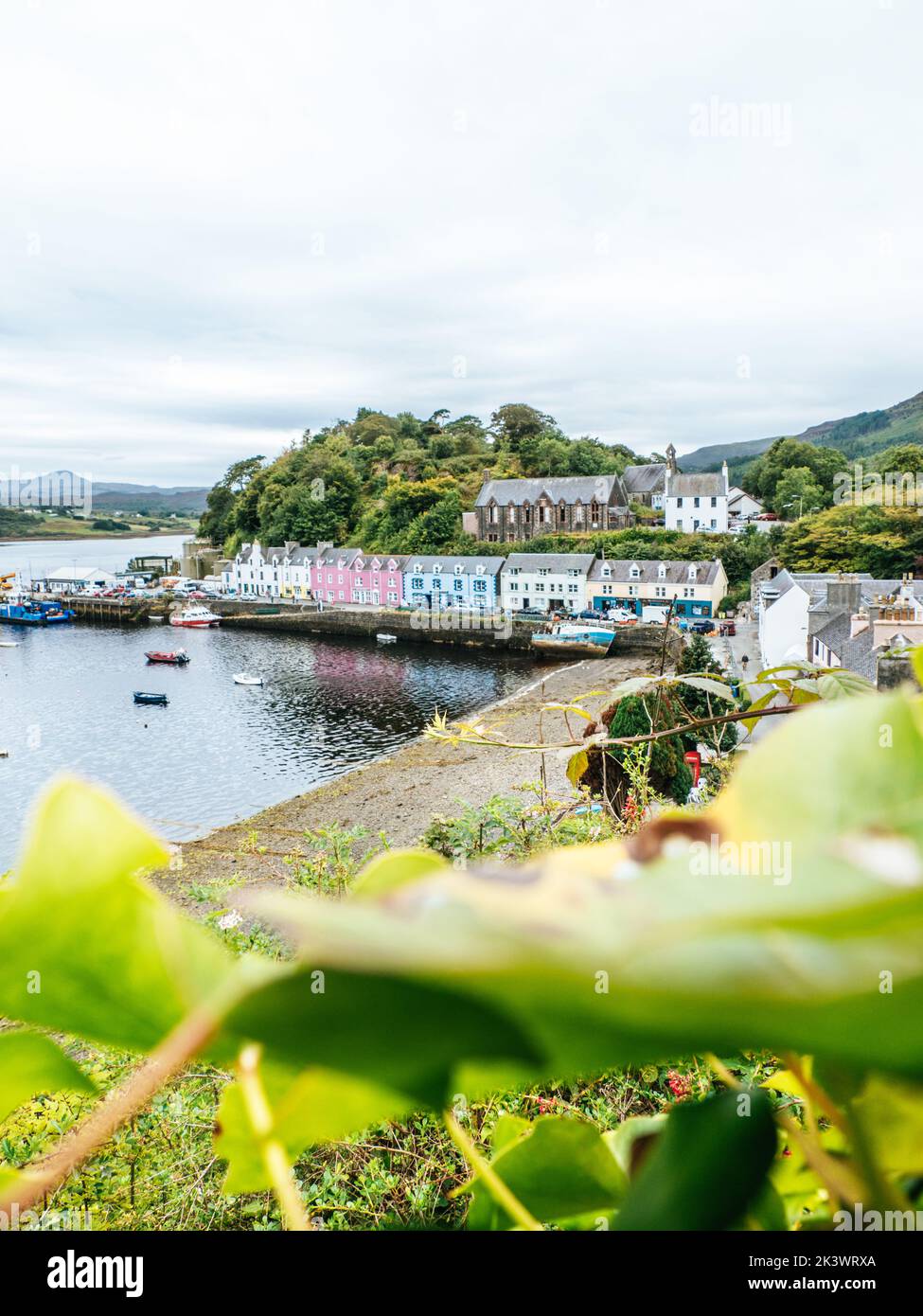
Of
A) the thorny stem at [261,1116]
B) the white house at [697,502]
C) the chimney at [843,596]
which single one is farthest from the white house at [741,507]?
the thorny stem at [261,1116]

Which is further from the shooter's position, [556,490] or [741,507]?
[556,490]

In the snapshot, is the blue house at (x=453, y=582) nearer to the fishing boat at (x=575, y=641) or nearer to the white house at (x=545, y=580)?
the white house at (x=545, y=580)

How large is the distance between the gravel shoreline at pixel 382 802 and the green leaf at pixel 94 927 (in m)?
8.34

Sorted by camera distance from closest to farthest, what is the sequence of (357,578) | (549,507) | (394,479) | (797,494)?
(797,494), (549,507), (357,578), (394,479)

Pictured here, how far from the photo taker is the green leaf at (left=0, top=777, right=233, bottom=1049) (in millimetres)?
190

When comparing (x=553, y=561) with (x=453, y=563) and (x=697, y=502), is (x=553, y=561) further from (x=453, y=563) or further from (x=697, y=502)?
(x=697, y=502)

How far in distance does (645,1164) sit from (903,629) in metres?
11.0

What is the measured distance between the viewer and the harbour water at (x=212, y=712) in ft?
49.2

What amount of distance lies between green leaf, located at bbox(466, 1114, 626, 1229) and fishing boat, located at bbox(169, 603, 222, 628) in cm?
3594

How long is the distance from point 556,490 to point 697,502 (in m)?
5.79

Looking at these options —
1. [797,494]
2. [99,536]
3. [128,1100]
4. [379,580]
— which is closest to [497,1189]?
[128,1100]

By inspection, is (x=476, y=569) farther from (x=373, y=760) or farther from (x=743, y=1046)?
(x=743, y=1046)

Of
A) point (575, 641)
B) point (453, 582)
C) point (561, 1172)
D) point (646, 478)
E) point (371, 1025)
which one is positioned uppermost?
point (646, 478)

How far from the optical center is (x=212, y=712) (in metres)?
20.9
